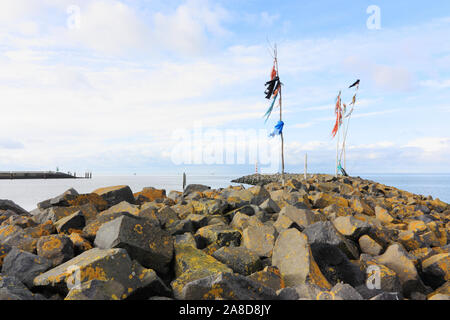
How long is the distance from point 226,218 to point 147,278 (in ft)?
10.8

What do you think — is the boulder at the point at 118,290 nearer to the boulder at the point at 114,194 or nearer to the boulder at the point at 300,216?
the boulder at the point at 300,216

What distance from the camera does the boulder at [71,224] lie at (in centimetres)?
480

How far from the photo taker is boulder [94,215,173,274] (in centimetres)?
346

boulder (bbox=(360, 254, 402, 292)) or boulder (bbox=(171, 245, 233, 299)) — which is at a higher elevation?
boulder (bbox=(171, 245, 233, 299))

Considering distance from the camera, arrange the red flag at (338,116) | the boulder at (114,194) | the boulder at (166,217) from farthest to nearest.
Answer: the red flag at (338,116), the boulder at (114,194), the boulder at (166,217)

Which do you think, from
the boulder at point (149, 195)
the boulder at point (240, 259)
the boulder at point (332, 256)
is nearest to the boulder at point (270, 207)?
the boulder at point (332, 256)

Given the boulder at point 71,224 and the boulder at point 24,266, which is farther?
the boulder at point 71,224

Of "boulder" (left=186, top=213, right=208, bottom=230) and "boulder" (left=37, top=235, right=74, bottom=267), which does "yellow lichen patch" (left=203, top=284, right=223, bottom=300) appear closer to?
"boulder" (left=37, top=235, right=74, bottom=267)

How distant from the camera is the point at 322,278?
3.60m

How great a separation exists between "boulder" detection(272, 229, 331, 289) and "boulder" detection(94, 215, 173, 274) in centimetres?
128

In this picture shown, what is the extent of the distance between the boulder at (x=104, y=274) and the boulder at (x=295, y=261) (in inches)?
58.5

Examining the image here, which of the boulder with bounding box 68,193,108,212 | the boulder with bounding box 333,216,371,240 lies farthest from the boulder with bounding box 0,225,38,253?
the boulder with bounding box 333,216,371,240
